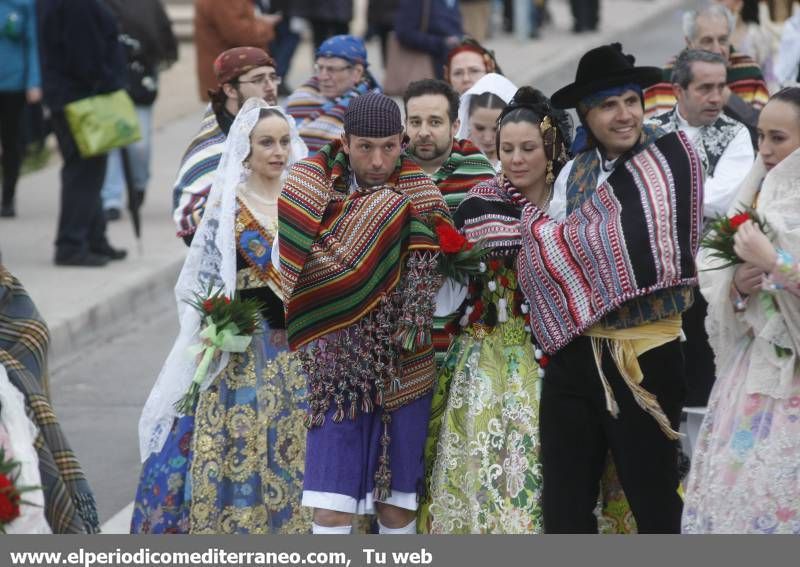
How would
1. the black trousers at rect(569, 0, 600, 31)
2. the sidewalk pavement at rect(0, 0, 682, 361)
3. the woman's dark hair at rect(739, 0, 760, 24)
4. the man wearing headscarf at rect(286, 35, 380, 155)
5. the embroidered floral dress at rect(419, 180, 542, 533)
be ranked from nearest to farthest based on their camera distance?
the embroidered floral dress at rect(419, 180, 542, 533)
the man wearing headscarf at rect(286, 35, 380, 155)
the sidewalk pavement at rect(0, 0, 682, 361)
the woman's dark hair at rect(739, 0, 760, 24)
the black trousers at rect(569, 0, 600, 31)

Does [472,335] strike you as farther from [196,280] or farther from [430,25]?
[430,25]

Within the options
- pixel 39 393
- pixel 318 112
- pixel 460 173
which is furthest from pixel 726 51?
pixel 39 393

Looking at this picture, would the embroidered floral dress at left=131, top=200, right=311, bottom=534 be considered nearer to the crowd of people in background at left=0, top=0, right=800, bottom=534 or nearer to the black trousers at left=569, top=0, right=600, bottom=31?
the crowd of people in background at left=0, top=0, right=800, bottom=534

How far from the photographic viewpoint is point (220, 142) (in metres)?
7.05

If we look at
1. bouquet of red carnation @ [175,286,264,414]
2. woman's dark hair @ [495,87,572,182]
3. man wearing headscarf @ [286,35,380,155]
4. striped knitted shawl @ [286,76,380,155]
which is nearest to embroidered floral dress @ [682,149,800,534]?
woman's dark hair @ [495,87,572,182]

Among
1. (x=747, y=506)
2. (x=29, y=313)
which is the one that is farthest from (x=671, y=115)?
(x=29, y=313)

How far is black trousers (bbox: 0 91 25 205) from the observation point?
1217cm

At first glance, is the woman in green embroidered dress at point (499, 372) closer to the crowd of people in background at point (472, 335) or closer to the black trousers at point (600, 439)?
the crowd of people in background at point (472, 335)

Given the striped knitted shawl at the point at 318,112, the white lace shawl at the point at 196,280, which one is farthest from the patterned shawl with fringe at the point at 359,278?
the striped knitted shawl at the point at 318,112

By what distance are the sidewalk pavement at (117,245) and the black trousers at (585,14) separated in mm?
2248

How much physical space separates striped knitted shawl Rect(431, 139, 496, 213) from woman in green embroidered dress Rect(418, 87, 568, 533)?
1.25 ft

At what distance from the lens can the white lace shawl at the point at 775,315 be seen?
5.36 m

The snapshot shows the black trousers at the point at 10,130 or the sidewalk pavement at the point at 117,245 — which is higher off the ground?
the black trousers at the point at 10,130

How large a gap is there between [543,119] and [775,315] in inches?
42.4
